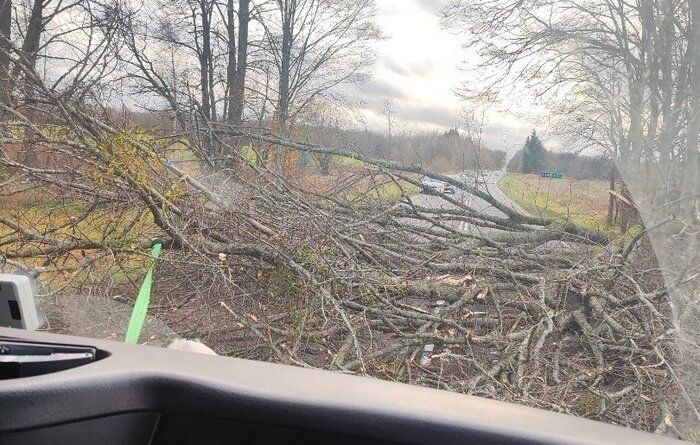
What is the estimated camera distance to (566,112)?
2227 mm

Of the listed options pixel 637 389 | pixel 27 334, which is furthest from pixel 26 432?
pixel 637 389

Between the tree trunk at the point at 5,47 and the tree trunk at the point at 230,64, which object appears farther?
the tree trunk at the point at 5,47

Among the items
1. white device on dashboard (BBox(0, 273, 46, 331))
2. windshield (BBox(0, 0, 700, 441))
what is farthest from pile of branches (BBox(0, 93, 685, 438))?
white device on dashboard (BBox(0, 273, 46, 331))

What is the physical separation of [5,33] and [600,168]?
3.32 metres

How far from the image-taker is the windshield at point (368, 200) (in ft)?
6.73

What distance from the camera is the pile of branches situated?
2262mm

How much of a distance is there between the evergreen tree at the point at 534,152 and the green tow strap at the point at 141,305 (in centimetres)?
152

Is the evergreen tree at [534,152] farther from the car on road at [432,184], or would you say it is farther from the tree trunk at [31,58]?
the tree trunk at [31,58]

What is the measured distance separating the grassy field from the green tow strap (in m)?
1.53

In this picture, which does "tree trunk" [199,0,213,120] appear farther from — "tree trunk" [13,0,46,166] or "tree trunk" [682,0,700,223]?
"tree trunk" [682,0,700,223]

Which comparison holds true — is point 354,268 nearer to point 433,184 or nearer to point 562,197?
point 433,184

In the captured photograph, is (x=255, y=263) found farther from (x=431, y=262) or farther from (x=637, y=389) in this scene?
(x=637, y=389)

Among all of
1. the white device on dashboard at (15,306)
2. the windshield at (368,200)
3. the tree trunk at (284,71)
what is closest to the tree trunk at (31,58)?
the windshield at (368,200)

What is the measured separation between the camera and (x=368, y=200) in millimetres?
3141
